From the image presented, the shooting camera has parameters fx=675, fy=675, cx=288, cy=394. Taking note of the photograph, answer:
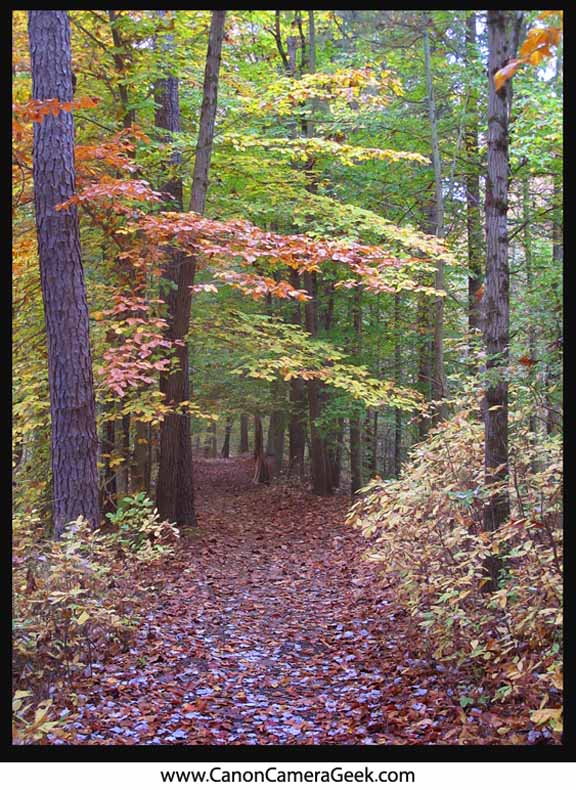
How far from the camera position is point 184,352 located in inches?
425

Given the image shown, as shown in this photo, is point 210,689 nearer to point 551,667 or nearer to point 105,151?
point 551,667

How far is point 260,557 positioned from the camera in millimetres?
10828

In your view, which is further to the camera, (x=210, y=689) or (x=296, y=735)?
(x=210, y=689)

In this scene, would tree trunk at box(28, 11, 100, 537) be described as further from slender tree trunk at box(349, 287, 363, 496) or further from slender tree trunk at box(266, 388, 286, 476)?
slender tree trunk at box(266, 388, 286, 476)

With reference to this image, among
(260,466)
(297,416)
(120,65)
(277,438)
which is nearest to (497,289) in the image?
(120,65)

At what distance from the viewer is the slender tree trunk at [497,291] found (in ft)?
17.1

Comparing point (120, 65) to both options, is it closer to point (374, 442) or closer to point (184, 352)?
point (184, 352)

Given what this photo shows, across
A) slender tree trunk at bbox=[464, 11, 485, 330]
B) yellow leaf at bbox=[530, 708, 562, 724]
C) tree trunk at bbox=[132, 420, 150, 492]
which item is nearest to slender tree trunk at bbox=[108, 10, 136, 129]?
tree trunk at bbox=[132, 420, 150, 492]

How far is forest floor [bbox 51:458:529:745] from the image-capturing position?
4656mm

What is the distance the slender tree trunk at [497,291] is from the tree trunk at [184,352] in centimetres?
475

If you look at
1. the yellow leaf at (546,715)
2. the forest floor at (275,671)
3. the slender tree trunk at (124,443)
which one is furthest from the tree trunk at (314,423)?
the yellow leaf at (546,715)

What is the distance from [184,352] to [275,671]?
5.90 m
